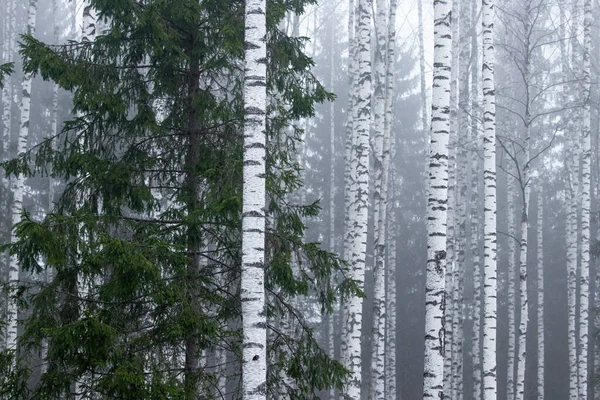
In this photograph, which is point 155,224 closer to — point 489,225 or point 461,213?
point 489,225

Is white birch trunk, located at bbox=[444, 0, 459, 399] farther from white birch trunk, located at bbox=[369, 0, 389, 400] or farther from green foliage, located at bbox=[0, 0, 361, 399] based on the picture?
green foliage, located at bbox=[0, 0, 361, 399]

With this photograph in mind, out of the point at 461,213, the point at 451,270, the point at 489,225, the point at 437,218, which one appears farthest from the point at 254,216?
the point at 461,213

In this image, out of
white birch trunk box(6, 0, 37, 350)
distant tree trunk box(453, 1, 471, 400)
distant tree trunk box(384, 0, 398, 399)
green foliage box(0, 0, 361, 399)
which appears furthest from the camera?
distant tree trunk box(453, 1, 471, 400)

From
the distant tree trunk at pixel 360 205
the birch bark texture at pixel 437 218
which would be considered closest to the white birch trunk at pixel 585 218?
the distant tree trunk at pixel 360 205

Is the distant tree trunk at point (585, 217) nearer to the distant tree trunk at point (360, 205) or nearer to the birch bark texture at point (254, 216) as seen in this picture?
the distant tree trunk at point (360, 205)

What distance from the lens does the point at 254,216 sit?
21.0ft

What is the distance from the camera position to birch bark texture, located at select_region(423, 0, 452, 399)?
7.89 meters

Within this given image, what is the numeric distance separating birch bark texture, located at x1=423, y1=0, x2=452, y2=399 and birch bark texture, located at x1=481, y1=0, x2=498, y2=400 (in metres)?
2.96

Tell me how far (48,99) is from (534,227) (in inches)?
808

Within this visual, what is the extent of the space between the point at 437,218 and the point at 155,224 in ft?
10.00

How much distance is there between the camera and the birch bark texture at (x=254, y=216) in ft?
20.6

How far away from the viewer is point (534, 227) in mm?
31406

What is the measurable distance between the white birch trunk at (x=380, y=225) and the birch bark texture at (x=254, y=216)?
6.77 metres

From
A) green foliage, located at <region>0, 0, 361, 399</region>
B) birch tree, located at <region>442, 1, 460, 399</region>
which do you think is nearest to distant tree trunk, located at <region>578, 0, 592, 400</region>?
birch tree, located at <region>442, 1, 460, 399</region>
